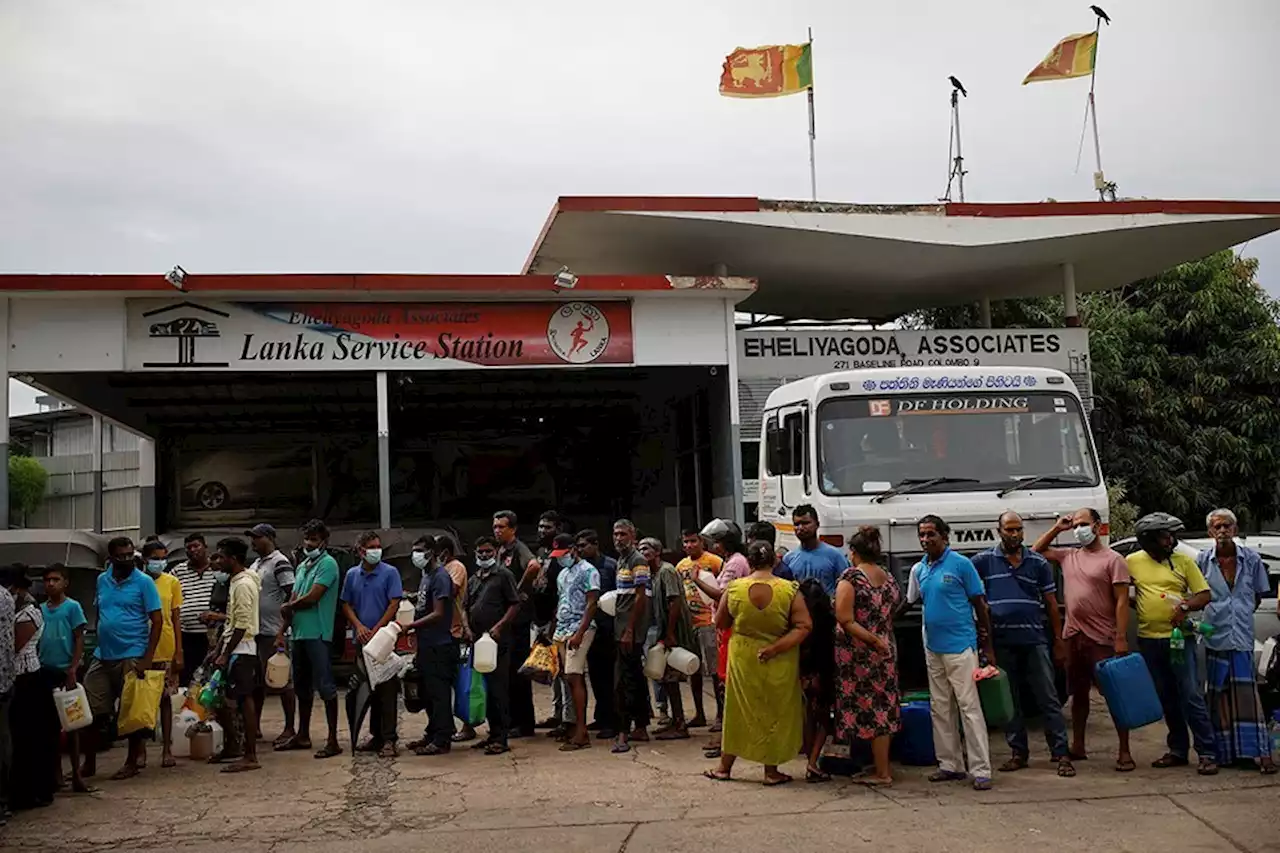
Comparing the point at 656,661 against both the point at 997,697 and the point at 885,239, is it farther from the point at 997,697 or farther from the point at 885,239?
the point at 885,239

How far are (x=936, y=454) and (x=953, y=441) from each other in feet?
0.65

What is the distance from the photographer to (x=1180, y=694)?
7.52 meters

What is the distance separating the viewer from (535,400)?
21.3 m

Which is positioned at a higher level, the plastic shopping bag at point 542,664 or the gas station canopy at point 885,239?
the gas station canopy at point 885,239

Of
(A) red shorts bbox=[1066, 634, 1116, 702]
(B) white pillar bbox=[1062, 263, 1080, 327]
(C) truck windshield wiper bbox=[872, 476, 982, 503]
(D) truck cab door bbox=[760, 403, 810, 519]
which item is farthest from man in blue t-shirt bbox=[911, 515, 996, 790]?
(B) white pillar bbox=[1062, 263, 1080, 327]

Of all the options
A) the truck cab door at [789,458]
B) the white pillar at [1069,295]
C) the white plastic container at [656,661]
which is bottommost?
the white plastic container at [656,661]

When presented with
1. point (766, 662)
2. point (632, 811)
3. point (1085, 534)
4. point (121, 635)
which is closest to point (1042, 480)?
point (1085, 534)

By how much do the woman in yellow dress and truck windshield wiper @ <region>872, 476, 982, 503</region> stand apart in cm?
216

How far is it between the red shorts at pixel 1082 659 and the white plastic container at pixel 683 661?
2.52 metres

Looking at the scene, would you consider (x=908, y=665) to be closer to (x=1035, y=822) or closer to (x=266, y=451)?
(x=1035, y=822)

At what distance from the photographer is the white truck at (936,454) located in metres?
9.03

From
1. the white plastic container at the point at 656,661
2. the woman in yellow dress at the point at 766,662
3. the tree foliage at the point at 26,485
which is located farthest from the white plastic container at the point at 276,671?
the tree foliage at the point at 26,485

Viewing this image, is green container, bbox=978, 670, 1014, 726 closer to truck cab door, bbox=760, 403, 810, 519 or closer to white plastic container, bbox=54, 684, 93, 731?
truck cab door, bbox=760, 403, 810, 519

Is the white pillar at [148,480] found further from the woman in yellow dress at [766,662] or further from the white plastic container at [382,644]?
the woman in yellow dress at [766,662]
